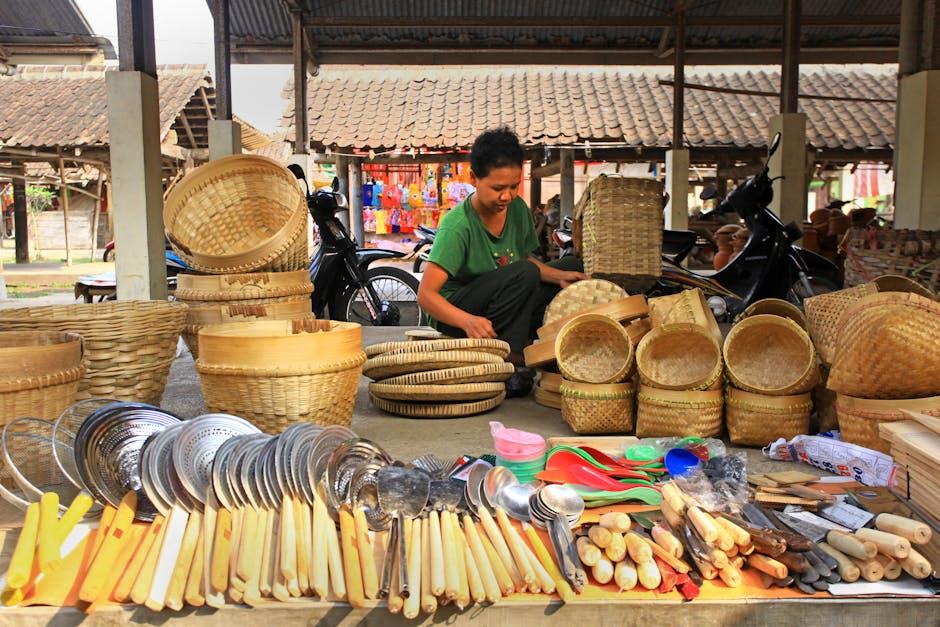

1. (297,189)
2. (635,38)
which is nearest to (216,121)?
(297,189)

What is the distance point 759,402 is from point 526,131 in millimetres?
9225

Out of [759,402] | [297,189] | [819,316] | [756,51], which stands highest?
[756,51]

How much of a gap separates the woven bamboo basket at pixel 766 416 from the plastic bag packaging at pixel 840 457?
0.20ft

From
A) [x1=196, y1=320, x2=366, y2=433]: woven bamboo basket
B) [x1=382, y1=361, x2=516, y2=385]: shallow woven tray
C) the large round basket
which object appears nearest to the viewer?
the large round basket

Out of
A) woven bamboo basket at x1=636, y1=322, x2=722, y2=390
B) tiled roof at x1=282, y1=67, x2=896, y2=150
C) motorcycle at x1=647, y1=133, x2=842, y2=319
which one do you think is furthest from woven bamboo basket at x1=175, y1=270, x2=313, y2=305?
tiled roof at x1=282, y1=67, x2=896, y2=150

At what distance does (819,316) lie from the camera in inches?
117

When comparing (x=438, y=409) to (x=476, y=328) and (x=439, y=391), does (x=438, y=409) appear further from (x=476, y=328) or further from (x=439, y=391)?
(x=476, y=328)

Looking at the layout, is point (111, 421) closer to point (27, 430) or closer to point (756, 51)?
point (27, 430)

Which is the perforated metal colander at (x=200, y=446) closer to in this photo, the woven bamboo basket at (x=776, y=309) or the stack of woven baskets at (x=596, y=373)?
the stack of woven baskets at (x=596, y=373)

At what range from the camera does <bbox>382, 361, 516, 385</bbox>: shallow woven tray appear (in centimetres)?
320

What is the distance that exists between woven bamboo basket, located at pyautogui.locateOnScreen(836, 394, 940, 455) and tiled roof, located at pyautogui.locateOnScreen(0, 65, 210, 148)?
10.6 meters

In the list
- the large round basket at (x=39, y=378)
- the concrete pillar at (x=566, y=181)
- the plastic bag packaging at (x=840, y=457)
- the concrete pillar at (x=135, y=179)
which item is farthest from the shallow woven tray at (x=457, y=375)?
the concrete pillar at (x=566, y=181)

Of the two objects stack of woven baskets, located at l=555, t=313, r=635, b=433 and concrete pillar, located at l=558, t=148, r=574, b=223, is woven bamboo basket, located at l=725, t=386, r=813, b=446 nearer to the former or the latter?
stack of woven baskets, located at l=555, t=313, r=635, b=433

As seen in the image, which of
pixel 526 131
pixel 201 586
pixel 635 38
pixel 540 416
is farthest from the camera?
pixel 526 131
